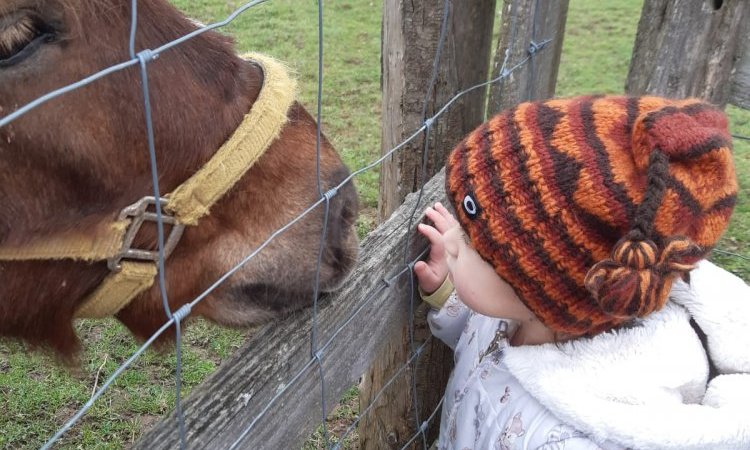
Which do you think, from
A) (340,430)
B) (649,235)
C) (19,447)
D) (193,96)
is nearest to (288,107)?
(193,96)

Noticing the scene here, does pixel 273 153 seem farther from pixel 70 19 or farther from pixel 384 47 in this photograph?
pixel 384 47

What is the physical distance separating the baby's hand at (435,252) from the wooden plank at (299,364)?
0.14ft

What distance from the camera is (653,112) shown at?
1242 mm

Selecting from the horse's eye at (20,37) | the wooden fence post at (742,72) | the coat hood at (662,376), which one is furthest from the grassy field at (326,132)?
the wooden fence post at (742,72)

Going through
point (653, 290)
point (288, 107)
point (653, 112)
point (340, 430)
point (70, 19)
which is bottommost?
point (340, 430)

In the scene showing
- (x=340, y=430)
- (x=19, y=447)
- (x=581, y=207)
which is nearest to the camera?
(x=581, y=207)

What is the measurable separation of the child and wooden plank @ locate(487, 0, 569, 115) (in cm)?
78

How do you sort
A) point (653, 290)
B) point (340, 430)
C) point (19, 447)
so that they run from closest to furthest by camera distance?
point (653, 290)
point (19, 447)
point (340, 430)

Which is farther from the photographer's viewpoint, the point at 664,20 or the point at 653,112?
the point at 664,20

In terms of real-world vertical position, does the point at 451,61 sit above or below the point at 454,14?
below

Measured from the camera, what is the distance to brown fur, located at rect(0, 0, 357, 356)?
1252 millimetres

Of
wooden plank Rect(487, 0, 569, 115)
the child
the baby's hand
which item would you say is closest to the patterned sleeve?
the baby's hand

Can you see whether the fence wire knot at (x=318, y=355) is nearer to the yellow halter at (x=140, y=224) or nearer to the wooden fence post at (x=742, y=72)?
the yellow halter at (x=140, y=224)

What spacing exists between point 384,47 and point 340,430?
5.59 feet
